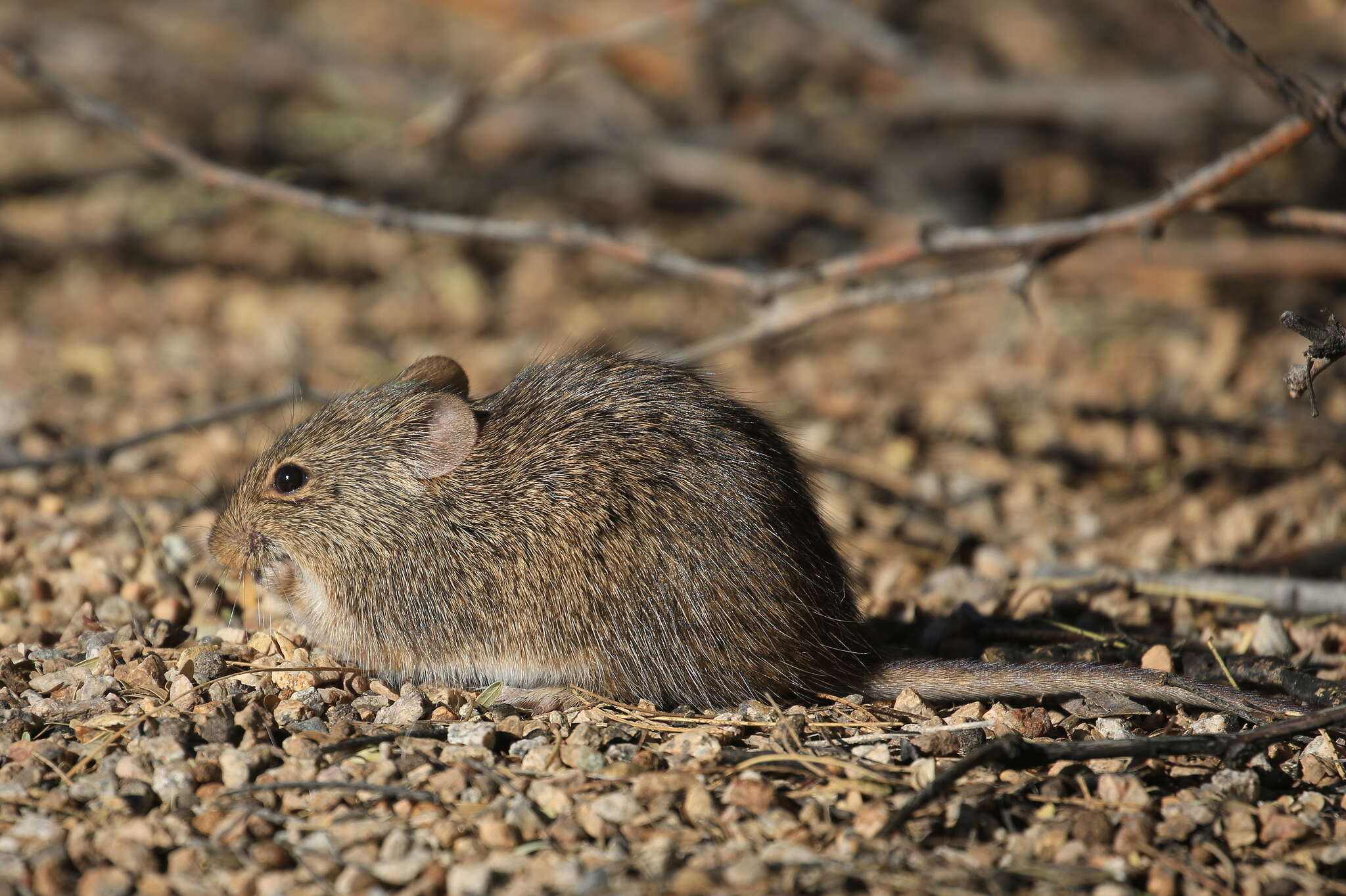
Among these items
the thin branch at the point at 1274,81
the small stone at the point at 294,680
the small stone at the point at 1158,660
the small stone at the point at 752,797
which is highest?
the thin branch at the point at 1274,81

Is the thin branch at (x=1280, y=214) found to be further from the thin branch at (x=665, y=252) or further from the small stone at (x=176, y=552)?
the small stone at (x=176, y=552)

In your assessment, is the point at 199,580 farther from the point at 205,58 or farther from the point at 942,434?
the point at 205,58

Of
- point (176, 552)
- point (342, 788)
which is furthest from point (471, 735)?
point (176, 552)

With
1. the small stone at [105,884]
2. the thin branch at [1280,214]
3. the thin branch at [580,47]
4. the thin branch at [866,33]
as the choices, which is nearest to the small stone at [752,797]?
Answer: the small stone at [105,884]

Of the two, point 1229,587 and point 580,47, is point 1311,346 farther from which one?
point 580,47

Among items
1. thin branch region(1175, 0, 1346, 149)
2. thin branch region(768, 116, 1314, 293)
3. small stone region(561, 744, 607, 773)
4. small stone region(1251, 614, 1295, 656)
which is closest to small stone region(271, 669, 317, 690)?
small stone region(561, 744, 607, 773)

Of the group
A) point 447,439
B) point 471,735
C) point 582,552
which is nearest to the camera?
point 471,735

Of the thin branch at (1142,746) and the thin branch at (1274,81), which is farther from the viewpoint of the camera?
the thin branch at (1274,81)
